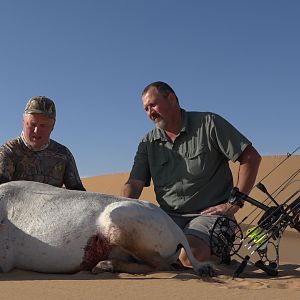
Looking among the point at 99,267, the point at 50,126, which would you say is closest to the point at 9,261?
the point at 99,267

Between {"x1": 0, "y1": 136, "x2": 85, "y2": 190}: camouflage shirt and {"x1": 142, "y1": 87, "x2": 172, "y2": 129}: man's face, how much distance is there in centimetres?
99

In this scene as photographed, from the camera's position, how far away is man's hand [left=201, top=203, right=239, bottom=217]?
5.26 metres

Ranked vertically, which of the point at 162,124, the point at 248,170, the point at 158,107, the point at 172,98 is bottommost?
the point at 248,170

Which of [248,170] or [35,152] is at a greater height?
[35,152]

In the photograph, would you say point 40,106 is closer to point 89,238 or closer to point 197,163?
point 197,163

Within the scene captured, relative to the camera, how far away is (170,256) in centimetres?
424

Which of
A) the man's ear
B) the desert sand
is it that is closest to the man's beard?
the man's ear

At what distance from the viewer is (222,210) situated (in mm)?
5324

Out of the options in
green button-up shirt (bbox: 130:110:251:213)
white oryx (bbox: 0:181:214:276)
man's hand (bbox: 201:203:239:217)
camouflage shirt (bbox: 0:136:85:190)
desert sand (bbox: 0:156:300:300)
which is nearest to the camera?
desert sand (bbox: 0:156:300:300)

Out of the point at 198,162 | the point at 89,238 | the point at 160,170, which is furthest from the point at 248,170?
the point at 89,238

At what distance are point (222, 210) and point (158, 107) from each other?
1331mm

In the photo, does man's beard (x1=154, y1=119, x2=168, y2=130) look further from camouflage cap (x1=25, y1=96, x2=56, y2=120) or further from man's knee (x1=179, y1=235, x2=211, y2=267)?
man's knee (x1=179, y1=235, x2=211, y2=267)

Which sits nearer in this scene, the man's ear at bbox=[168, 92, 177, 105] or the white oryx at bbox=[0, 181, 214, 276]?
the white oryx at bbox=[0, 181, 214, 276]

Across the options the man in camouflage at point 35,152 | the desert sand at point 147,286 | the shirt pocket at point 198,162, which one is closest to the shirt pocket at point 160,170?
the shirt pocket at point 198,162
